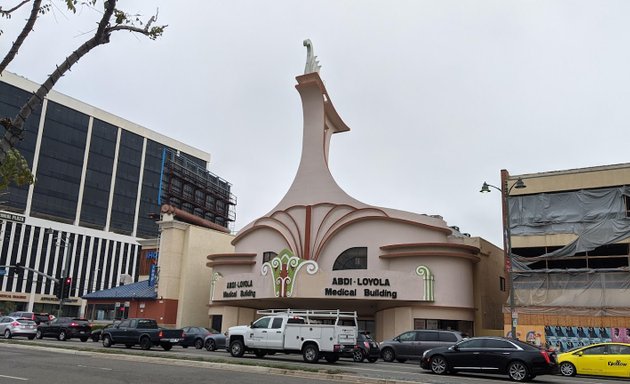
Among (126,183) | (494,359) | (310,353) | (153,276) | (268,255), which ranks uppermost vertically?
(126,183)

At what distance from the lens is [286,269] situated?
3681cm

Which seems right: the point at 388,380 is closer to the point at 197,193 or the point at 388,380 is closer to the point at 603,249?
the point at 603,249

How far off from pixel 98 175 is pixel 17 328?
74.7 m

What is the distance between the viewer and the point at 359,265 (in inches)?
1481

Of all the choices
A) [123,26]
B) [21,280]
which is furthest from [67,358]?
[21,280]

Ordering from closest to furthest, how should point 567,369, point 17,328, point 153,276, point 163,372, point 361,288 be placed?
point 163,372, point 567,369, point 361,288, point 17,328, point 153,276

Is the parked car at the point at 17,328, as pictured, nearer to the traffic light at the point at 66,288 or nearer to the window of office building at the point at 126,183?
the traffic light at the point at 66,288

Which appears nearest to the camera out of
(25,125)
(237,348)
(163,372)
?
(163,372)

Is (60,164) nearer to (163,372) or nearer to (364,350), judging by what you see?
(364,350)

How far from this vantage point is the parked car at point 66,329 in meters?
34.9

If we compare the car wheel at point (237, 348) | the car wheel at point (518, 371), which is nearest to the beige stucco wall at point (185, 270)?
the car wheel at point (237, 348)

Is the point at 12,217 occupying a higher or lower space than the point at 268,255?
higher

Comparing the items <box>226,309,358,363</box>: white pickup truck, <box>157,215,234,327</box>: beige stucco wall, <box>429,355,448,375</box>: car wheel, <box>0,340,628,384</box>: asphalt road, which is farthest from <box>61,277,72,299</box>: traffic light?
<box>429,355,448,375</box>: car wheel

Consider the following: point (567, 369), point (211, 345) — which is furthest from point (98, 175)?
point (567, 369)
